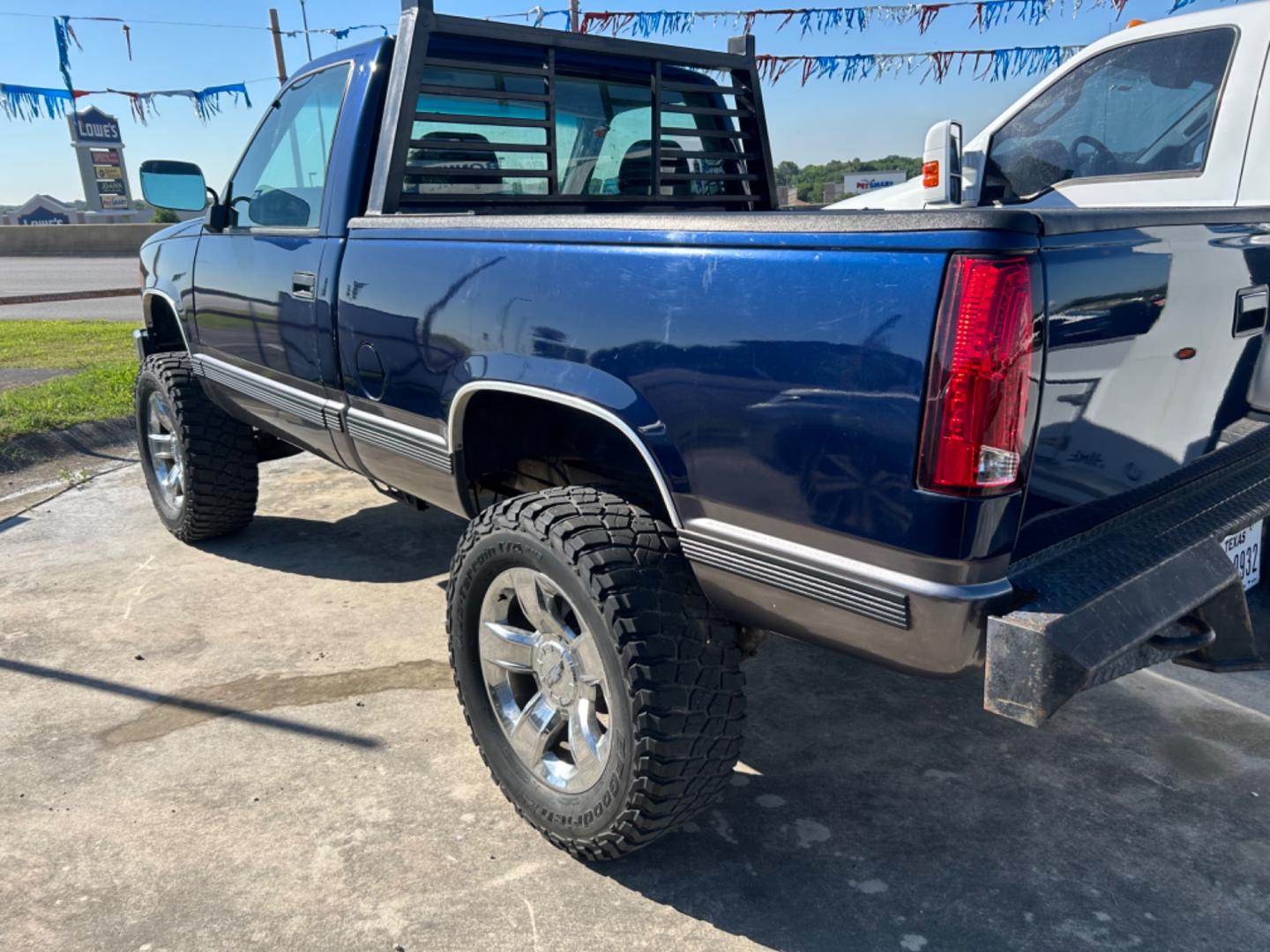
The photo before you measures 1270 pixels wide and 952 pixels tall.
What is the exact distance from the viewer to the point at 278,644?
12.0ft

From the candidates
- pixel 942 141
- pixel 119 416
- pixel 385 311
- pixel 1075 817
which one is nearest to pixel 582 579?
pixel 385 311

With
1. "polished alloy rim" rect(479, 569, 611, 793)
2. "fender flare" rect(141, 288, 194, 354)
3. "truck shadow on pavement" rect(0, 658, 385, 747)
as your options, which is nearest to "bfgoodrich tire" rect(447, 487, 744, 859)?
"polished alloy rim" rect(479, 569, 611, 793)

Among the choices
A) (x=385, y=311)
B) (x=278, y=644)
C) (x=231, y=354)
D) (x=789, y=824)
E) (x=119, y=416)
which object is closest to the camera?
(x=789, y=824)

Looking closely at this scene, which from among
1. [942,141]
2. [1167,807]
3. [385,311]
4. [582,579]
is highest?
[942,141]

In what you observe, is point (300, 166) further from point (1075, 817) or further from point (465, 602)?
point (1075, 817)

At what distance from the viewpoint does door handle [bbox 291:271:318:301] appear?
10.7ft

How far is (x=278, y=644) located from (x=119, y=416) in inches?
155

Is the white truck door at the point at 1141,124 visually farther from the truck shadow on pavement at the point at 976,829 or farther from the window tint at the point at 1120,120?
the truck shadow on pavement at the point at 976,829

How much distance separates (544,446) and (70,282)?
19.2 m

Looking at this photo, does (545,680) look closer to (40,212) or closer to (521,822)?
(521,822)

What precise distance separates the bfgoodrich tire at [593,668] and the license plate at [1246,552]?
1.13 m

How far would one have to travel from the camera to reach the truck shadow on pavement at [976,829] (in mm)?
2242

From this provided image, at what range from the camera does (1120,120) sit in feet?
14.4

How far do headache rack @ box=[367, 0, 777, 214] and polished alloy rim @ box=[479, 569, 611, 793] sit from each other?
4.57 ft
